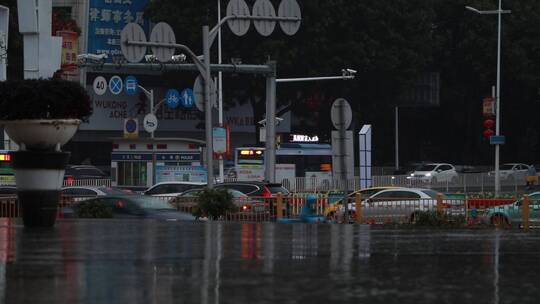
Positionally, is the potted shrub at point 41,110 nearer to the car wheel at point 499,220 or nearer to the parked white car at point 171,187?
the car wheel at point 499,220

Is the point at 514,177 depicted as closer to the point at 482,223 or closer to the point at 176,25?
the point at 176,25

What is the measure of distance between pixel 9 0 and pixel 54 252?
5494 cm

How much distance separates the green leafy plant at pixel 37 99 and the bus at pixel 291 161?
137 feet

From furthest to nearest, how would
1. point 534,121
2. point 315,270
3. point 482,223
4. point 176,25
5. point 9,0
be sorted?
point 534,121 < point 176,25 < point 9,0 < point 482,223 < point 315,270

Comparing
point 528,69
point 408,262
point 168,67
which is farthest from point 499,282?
point 528,69

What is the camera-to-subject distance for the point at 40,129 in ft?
49.3

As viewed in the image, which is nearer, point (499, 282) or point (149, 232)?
point (499, 282)

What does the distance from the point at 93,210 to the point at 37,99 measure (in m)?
8.52

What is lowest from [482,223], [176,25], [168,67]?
[482,223]

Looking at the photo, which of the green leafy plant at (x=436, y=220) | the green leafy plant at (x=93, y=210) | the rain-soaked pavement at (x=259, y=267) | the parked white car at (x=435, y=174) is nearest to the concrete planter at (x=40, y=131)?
the rain-soaked pavement at (x=259, y=267)

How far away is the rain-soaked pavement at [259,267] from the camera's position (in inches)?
353

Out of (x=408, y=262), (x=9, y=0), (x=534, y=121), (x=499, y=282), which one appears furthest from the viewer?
(x=534, y=121)

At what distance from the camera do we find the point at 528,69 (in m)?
76.9

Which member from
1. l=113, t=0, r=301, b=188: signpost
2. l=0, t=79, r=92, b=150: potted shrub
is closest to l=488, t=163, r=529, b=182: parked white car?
l=113, t=0, r=301, b=188: signpost
